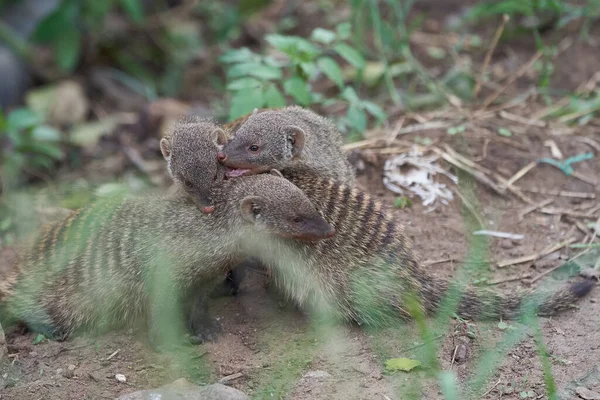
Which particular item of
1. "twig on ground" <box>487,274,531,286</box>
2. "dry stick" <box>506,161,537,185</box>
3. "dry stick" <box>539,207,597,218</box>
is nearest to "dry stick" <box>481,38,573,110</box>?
"dry stick" <box>506,161,537,185</box>

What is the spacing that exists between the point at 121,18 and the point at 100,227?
381 centimetres

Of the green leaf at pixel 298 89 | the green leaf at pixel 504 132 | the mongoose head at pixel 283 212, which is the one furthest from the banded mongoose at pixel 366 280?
the green leaf at pixel 504 132

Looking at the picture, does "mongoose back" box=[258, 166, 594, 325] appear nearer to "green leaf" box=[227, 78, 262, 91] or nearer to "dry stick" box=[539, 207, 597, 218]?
"dry stick" box=[539, 207, 597, 218]

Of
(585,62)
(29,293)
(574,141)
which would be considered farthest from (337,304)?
(585,62)

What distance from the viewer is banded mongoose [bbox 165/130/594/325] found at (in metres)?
2.58

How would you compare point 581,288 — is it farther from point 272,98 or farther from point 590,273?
point 272,98

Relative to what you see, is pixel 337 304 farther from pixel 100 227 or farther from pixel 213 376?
pixel 100 227

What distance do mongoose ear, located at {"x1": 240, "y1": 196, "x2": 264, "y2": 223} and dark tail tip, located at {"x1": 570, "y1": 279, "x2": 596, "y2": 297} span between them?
113 centimetres

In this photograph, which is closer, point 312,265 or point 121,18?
point 312,265

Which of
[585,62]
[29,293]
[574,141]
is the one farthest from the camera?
[585,62]

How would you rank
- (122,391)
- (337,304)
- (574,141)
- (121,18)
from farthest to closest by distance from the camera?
1. (121,18)
2. (574,141)
3. (337,304)
4. (122,391)

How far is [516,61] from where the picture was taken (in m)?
4.75

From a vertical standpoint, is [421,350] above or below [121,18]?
below

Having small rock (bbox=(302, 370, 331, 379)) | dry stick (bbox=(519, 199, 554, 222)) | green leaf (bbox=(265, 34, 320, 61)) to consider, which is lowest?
small rock (bbox=(302, 370, 331, 379))
